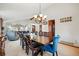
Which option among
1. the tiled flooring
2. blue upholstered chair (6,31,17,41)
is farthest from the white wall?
blue upholstered chair (6,31,17,41)

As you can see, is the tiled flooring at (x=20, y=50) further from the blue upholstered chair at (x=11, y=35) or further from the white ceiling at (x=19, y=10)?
the white ceiling at (x=19, y=10)

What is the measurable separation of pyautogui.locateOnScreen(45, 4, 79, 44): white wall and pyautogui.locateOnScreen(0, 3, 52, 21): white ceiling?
173 mm

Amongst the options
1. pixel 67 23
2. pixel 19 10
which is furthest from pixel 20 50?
pixel 67 23

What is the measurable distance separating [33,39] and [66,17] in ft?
2.32

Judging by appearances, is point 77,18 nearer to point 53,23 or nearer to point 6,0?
point 53,23

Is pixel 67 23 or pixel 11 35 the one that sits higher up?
pixel 67 23

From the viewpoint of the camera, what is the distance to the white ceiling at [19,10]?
232cm

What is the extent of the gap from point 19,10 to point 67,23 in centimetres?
88

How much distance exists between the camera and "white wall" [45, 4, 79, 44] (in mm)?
2332

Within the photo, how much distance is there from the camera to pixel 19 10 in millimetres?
2354

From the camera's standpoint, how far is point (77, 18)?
7.68 ft

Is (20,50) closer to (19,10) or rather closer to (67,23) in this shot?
(19,10)

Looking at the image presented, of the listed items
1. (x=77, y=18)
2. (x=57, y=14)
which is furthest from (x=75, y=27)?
(x=57, y=14)

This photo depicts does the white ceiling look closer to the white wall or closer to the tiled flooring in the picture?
the white wall
